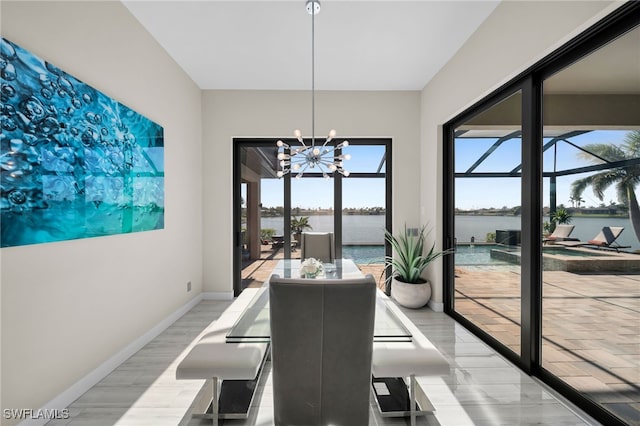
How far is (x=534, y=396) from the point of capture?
1931 mm

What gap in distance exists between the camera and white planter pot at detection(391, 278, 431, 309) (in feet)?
11.8

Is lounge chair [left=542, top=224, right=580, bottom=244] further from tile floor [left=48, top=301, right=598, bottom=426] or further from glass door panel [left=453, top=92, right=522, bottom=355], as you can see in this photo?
tile floor [left=48, top=301, right=598, bottom=426]

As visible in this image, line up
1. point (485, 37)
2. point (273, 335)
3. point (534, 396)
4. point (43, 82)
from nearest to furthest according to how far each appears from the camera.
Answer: point (273, 335) < point (43, 82) < point (534, 396) < point (485, 37)

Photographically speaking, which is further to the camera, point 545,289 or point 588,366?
point 545,289

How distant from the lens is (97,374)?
2078mm

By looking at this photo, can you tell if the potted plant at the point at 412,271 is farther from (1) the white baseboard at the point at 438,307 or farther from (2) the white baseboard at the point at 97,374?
(2) the white baseboard at the point at 97,374

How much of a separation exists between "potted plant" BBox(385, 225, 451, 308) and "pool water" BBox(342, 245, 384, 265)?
0.39 meters

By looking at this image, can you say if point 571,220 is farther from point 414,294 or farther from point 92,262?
point 92,262

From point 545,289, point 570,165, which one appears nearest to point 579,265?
point 545,289

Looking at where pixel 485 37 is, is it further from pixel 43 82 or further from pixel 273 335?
pixel 43 82

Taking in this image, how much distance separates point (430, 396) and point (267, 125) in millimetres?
3602

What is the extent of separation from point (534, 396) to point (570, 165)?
5.21ft

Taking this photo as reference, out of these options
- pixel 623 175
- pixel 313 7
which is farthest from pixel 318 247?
pixel 623 175

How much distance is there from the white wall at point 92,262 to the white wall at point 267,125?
0.59m
